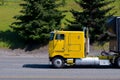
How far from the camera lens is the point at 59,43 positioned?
25.0 meters

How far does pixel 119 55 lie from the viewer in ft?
81.4

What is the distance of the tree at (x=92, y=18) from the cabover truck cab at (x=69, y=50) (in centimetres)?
1263

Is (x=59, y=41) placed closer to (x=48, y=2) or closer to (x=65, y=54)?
(x=65, y=54)

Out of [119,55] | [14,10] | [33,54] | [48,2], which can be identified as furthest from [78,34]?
[14,10]

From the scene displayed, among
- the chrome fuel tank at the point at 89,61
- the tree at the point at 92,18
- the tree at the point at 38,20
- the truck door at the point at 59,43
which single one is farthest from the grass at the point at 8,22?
the chrome fuel tank at the point at 89,61

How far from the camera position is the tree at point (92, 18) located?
37719mm

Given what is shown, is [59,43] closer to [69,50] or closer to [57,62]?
[69,50]

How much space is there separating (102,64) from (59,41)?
273 centimetres

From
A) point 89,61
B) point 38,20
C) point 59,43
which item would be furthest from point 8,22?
point 89,61

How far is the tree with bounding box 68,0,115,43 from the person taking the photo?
37719 millimetres

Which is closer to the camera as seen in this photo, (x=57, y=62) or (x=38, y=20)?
(x=57, y=62)

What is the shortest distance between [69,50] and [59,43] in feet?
2.25

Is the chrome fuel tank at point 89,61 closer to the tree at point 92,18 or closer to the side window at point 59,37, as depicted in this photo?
the side window at point 59,37

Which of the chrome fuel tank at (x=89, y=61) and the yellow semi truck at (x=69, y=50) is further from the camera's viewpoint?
the yellow semi truck at (x=69, y=50)
